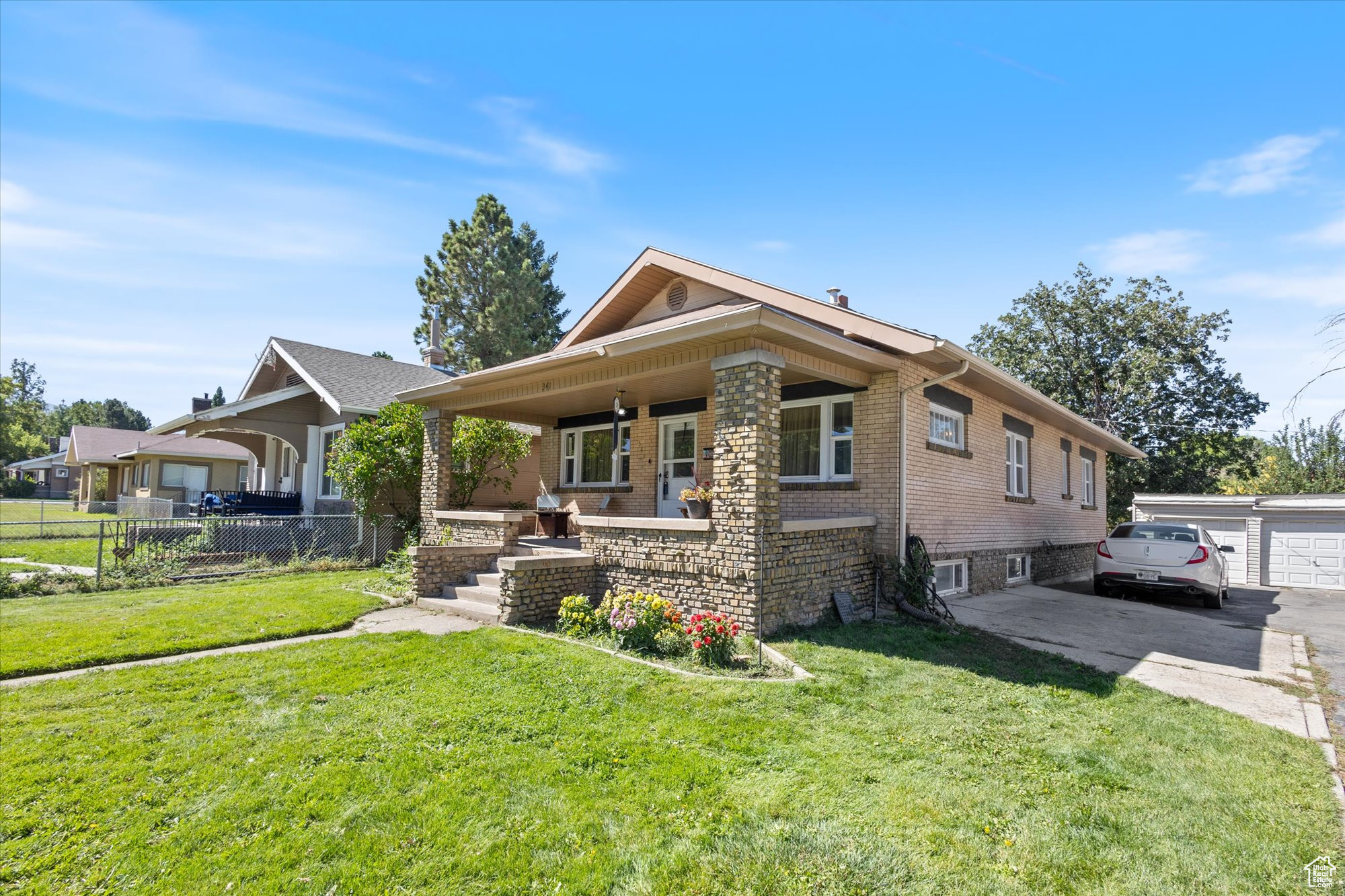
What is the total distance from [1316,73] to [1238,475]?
2990cm

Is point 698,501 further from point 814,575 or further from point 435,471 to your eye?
point 435,471

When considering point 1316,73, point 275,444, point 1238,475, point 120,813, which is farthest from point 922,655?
point 1238,475

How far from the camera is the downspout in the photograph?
28.5ft

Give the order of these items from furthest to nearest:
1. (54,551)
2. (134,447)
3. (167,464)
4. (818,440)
A: (134,447) < (167,464) < (54,551) < (818,440)

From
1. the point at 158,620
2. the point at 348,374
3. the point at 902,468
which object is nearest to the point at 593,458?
the point at 902,468

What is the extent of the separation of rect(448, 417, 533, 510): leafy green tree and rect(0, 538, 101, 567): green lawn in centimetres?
669

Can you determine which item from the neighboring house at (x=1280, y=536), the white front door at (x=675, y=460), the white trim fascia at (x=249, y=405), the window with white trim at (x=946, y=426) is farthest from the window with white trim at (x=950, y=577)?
the white trim fascia at (x=249, y=405)

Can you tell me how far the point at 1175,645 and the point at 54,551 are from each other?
22.3 metres

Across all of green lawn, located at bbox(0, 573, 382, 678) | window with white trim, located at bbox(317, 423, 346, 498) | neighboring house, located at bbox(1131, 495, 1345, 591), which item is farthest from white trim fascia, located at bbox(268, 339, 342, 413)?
neighboring house, located at bbox(1131, 495, 1345, 591)

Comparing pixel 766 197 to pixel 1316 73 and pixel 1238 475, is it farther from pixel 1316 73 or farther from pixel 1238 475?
pixel 1238 475

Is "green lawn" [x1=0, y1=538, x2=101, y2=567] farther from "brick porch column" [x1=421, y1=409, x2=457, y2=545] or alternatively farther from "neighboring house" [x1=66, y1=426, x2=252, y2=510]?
"neighboring house" [x1=66, y1=426, x2=252, y2=510]

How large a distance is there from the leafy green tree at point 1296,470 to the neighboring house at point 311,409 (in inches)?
1070

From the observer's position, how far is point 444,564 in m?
9.70

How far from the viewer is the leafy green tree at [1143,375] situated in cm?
2650
